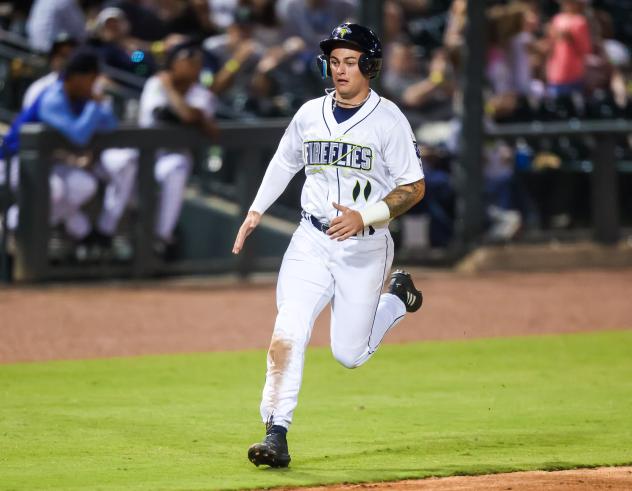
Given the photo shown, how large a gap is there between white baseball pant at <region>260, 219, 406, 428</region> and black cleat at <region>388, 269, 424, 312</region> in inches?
22.8

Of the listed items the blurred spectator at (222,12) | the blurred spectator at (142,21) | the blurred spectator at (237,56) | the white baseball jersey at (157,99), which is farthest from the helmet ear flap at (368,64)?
the blurred spectator at (222,12)

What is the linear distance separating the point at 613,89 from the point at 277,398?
10780mm

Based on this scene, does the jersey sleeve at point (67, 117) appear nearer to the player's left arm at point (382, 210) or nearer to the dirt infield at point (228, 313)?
the dirt infield at point (228, 313)

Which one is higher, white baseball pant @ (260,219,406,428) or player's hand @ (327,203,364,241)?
player's hand @ (327,203,364,241)

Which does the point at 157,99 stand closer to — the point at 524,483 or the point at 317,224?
the point at 317,224

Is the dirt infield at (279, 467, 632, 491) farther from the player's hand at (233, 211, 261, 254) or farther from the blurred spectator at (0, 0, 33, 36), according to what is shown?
the blurred spectator at (0, 0, 33, 36)

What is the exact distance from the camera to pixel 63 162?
40.1 feet

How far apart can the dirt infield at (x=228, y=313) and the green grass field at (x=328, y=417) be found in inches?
23.4

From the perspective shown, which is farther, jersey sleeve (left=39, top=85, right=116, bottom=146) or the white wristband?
jersey sleeve (left=39, top=85, right=116, bottom=146)

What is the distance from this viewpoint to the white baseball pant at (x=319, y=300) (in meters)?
5.97

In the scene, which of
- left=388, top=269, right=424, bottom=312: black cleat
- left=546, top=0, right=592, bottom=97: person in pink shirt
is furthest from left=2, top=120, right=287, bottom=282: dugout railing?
left=388, top=269, right=424, bottom=312: black cleat

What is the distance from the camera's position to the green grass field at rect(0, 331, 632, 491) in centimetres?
594

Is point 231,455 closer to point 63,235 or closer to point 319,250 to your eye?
point 319,250

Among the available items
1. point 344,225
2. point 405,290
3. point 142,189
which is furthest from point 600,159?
point 344,225
